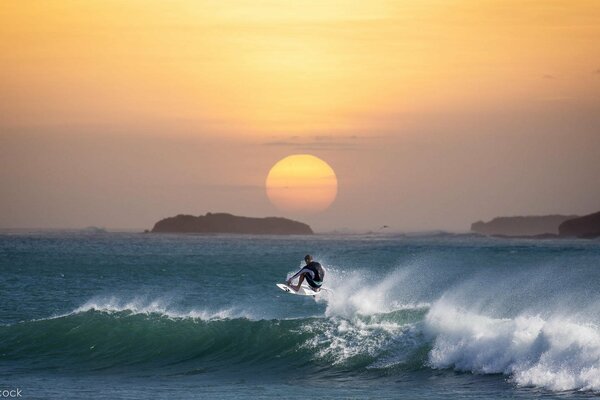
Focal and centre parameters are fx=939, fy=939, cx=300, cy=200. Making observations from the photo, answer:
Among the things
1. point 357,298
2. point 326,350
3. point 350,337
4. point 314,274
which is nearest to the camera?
point 326,350

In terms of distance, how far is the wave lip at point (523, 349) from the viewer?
1928 cm

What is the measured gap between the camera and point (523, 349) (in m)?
21.1

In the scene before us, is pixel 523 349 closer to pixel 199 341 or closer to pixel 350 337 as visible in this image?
pixel 350 337

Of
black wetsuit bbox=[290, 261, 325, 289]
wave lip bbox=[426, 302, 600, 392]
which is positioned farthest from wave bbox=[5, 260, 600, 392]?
black wetsuit bbox=[290, 261, 325, 289]

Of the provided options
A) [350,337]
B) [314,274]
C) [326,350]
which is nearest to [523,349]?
[350,337]

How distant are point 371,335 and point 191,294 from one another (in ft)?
68.8

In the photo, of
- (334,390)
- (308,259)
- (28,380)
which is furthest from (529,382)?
(28,380)

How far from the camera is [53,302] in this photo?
131 ft

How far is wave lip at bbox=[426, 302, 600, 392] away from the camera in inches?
759

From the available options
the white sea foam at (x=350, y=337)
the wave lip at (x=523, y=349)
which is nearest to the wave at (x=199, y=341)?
the white sea foam at (x=350, y=337)

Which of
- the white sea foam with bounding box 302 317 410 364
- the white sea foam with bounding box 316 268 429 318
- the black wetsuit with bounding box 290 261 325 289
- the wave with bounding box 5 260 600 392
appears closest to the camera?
the wave with bounding box 5 260 600 392

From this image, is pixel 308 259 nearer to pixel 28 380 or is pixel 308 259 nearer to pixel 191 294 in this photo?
pixel 28 380

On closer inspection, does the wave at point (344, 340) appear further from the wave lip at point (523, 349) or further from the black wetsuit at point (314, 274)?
the black wetsuit at point (314, 274)

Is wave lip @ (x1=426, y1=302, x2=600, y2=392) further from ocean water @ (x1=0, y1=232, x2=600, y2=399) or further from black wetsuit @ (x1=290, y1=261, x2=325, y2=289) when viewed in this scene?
black wetsuit @ (x1=290, y1=261, x2=325, y2=289)
